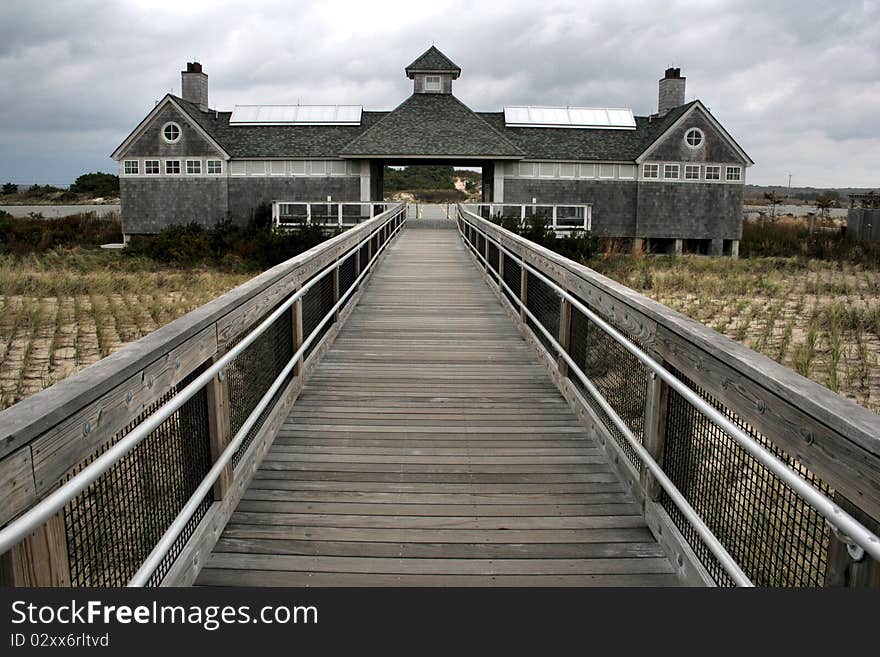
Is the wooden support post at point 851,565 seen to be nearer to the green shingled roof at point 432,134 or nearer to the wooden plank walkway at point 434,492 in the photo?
the wooden plank walkway at point 434,492

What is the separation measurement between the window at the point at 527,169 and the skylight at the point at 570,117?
3.39 metres

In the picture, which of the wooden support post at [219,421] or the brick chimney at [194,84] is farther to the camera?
the brick chimney at [194,84]

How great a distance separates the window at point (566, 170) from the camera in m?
34.3

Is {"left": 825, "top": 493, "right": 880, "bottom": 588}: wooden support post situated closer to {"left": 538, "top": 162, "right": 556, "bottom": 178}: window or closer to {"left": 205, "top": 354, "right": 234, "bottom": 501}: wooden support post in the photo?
{"left": 205, "top": 354, "right": 234, "bottom": 501}: wooden support post

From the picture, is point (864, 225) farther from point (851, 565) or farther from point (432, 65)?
point (851, 565)

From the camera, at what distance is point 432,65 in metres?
36.3

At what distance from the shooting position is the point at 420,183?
94.0m

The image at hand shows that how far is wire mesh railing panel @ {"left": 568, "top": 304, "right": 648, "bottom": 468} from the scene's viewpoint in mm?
4643

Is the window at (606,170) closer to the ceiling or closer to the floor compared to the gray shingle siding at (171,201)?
closer to the ceiling

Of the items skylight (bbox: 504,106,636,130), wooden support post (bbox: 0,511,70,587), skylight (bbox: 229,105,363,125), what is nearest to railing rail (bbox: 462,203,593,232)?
skylight (bbox: 504,106,636,130)

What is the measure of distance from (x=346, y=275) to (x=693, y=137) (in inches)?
1110

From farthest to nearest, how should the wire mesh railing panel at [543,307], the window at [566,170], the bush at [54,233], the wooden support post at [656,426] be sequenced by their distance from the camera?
the window at [566,170], the bush at [54,233], the wire mesh railing panel at [543,307], the wooden support post at [656,426]

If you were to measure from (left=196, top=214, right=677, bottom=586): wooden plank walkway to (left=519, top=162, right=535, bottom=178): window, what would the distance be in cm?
2745

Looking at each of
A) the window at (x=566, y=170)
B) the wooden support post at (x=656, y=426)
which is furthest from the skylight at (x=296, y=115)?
the wooden support post at (x=656, y=426)
